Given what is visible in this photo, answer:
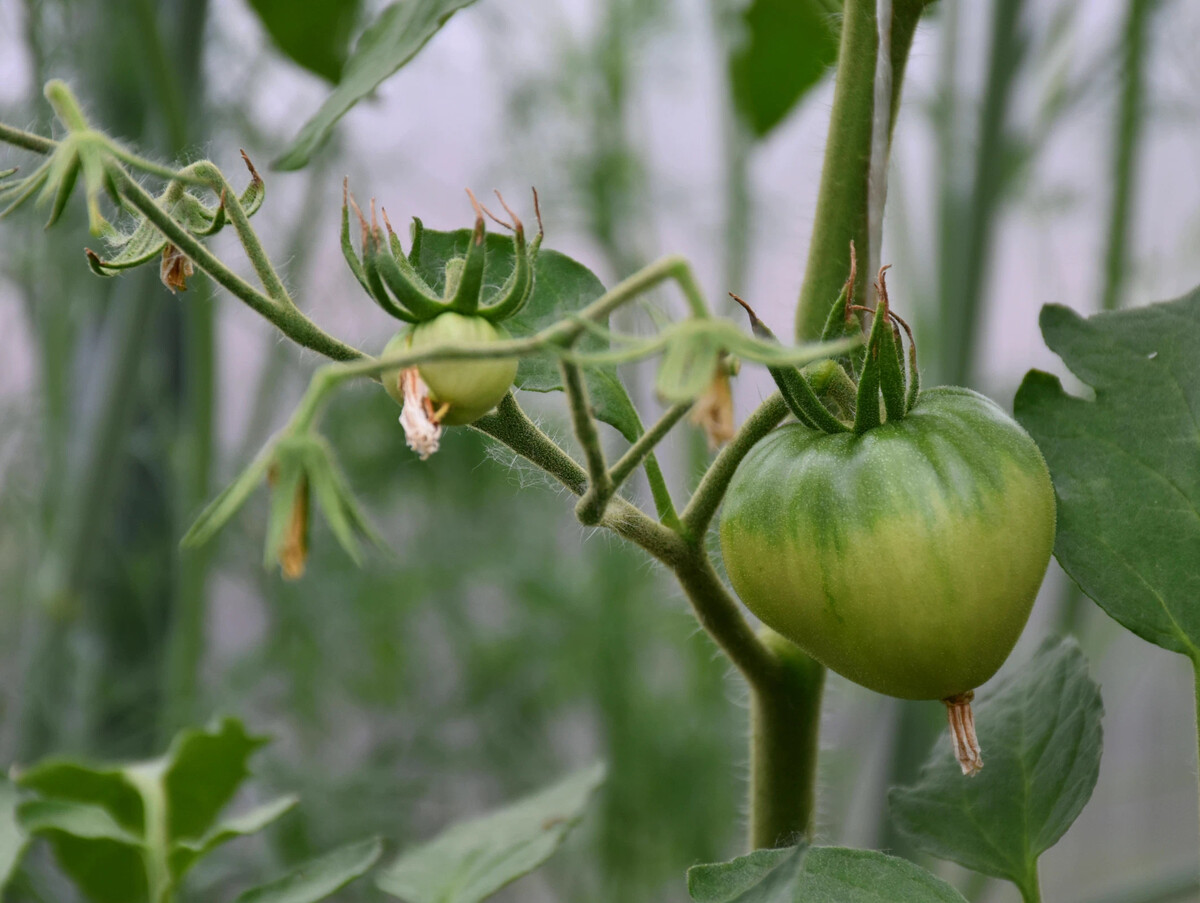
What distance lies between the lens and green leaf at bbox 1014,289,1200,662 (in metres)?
0.19

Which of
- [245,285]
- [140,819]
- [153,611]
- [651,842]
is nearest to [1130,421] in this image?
[245,285]

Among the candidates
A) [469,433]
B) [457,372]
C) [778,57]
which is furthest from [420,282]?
[469,433]

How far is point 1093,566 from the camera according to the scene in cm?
19

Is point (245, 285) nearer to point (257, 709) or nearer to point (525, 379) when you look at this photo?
point (525, 379)

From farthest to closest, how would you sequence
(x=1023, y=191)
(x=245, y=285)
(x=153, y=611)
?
(x=1023, y=191)
(x=153, y=611)
(x=245, y=285)

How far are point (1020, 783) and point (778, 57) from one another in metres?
0.31

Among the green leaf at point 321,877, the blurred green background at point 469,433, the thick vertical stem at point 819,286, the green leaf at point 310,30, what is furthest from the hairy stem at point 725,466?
the blurred green background at point 469,433

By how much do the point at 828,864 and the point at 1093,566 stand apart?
0.24 feet

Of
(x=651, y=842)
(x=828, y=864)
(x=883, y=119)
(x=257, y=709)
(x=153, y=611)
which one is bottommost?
(x=651, y=842)

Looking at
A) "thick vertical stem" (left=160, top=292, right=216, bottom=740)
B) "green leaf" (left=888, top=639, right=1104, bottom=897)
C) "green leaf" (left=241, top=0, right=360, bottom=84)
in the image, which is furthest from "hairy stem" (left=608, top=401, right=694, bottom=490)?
"thick vertical stem" (left=160, top=292, right=216, bottom=740)

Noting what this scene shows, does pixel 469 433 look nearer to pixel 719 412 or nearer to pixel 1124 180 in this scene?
pixel 1124 180

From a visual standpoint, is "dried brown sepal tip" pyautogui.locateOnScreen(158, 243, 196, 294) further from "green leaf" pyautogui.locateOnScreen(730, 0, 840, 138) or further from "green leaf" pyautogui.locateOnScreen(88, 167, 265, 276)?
"green leaf" pyautogui.locateOnScreen(730, 0, 840, 138)

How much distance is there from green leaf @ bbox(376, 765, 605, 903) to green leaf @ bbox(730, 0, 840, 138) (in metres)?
0.28

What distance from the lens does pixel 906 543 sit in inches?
5.9
